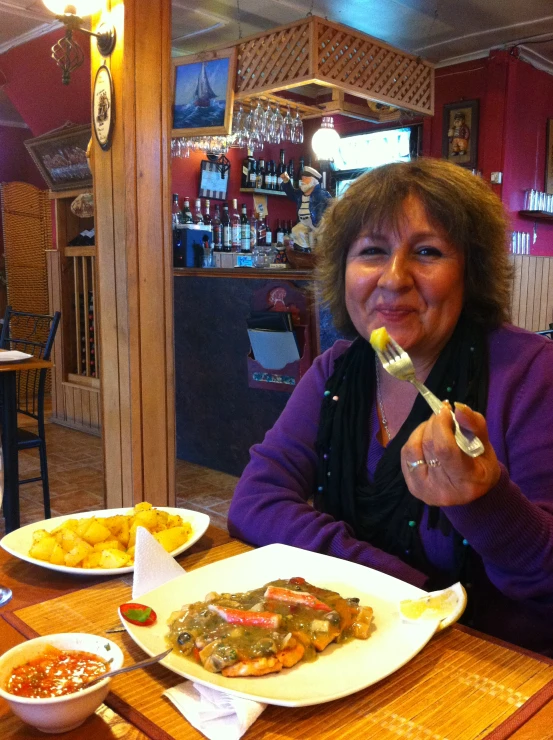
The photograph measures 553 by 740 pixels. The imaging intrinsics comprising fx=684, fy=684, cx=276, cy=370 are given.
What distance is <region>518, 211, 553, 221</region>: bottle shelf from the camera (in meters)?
6.89

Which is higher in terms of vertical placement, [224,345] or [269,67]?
[269,67]

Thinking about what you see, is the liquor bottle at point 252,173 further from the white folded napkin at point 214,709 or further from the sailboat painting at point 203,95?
the white folded napkin at point 214,709

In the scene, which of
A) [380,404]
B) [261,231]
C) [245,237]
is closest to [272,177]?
[261,231]

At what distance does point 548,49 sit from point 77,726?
23.7 ft

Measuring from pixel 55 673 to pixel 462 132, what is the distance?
6.84m

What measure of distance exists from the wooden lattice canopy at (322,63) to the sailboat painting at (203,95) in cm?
19

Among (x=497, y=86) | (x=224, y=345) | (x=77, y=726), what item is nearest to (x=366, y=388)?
(x=77, y=726)

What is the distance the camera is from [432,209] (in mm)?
1366

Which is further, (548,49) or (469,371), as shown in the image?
(548,49)

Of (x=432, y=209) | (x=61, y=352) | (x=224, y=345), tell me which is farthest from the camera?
(x=61, y=352)

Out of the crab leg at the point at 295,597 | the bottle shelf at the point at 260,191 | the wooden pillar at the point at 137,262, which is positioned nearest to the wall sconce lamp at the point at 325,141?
the bottle shelf at the point at 260,191

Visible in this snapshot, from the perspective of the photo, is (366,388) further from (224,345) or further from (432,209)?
(224,345)

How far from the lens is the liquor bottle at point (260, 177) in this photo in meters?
8.09

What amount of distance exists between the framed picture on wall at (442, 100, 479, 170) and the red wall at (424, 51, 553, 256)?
2.5 inches
